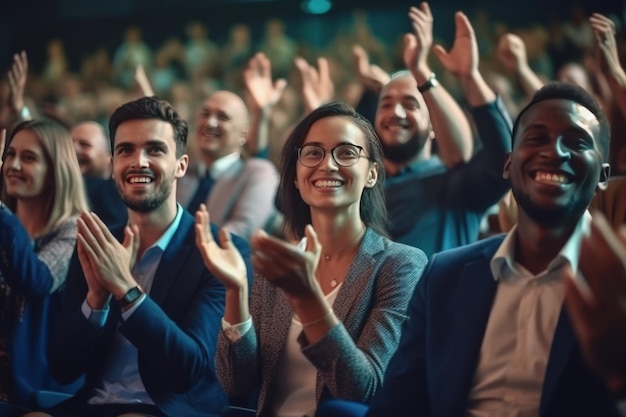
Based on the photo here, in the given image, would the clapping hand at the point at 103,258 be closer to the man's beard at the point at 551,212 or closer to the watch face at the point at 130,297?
the watch face at the point at 130,297

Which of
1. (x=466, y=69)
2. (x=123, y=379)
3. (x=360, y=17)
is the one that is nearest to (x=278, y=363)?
(x=123, y=379)

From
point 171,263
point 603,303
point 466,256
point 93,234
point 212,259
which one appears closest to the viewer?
point 603,303

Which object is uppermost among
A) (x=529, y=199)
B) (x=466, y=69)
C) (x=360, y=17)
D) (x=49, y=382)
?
(x=360, y=17)

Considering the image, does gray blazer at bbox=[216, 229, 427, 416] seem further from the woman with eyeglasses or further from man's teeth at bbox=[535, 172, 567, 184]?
man's teeth at bbox=[535, 172, 567, 184]

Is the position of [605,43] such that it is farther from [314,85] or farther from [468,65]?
[314,85]

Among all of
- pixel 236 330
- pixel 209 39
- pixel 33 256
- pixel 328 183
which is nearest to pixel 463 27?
pixel 328 183

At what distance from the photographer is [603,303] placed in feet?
4.27

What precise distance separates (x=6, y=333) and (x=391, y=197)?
47.5 inches

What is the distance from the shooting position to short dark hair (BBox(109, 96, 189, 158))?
246 cm

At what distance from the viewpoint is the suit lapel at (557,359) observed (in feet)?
5.14

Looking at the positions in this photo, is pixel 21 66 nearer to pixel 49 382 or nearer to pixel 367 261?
pixel 49 382

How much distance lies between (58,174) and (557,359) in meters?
1.73

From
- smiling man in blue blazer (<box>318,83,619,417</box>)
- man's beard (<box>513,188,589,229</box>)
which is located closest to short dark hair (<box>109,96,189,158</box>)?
smiling man in blue blazer (<box>318,83,619,417</box>)

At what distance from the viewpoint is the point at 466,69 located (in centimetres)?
276
